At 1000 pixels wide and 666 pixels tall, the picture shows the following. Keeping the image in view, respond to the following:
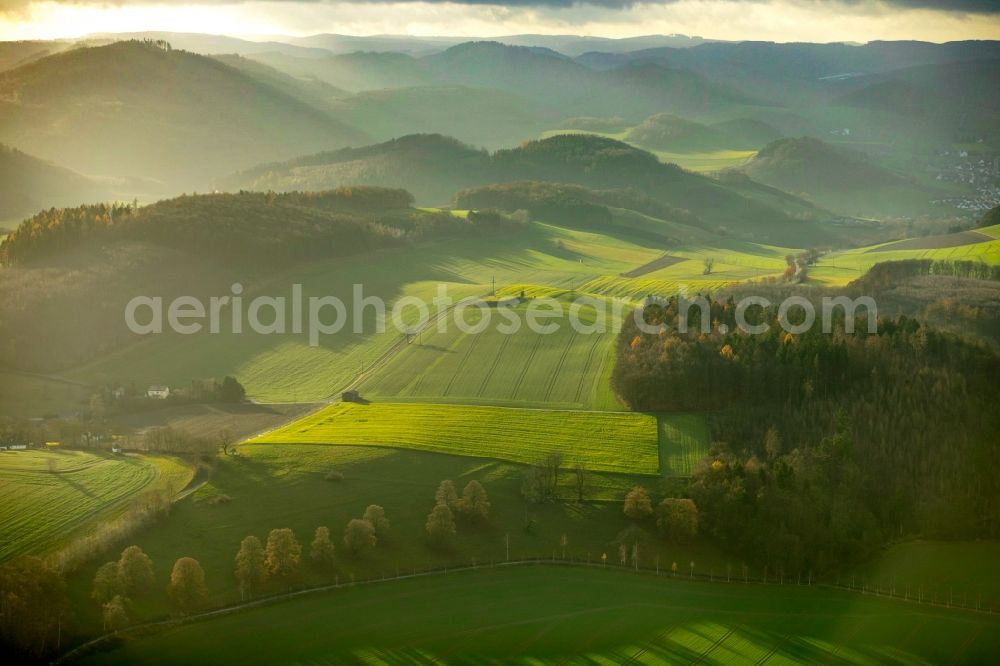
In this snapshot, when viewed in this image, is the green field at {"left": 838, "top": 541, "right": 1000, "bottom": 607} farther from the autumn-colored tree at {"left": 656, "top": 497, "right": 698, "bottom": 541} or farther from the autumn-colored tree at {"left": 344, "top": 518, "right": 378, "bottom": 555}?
the autumn-colored tree at {"left": 344, "top": 518, "right": 378, "bottom": 555}

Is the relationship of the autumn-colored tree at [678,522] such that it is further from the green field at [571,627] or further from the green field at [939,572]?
the green field at [939,572]

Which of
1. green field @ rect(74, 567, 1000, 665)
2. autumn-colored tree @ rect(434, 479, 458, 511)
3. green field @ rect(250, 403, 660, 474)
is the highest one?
green field @ rect(250, 403, 660, 474)

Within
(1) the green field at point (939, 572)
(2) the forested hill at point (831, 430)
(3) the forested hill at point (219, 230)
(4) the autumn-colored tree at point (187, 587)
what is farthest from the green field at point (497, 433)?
(3) the forested hill at point (219, 230)

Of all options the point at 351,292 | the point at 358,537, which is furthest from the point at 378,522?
the point at 351,292

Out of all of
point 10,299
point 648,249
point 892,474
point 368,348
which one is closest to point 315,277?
point 368,348

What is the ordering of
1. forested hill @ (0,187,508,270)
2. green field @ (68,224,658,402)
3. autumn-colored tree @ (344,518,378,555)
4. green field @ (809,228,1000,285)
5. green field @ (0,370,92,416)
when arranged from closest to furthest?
autumn-colored tree @ (344,518,378,555)
green field @ (0,370,92,416)
green field @ (68,224,658,402)
forested hill @ (0,187,508,270)
green field @ (809,228,1000,285)

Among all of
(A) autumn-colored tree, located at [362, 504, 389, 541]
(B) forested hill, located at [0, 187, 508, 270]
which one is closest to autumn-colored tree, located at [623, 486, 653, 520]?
(A) autumn-colored tree, located at [362, 504, 389, 541]

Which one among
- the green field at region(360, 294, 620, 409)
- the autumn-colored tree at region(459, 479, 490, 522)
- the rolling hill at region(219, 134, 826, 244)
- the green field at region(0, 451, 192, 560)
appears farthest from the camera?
the rolling hill at region(219, 134, 826, 244)
